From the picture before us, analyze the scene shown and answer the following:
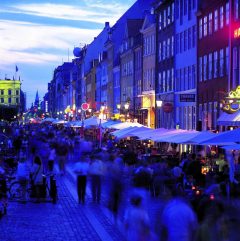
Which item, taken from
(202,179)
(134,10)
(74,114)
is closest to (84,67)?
(74,114)

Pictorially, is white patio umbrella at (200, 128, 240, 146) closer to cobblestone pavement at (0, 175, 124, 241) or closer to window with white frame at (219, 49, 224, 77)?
cobblestone pavement at (0, 175, 124, 241)

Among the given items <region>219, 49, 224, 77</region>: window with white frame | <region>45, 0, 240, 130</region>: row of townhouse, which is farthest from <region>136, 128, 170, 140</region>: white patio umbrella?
<region>219, 49, 224, 77</region>: window with white frame

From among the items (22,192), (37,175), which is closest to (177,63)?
(22,192)

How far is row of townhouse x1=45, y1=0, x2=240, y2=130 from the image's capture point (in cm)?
4631

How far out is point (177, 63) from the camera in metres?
61.7

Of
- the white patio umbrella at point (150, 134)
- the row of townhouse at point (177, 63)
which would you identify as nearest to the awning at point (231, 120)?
the row of townhouse at point (177, 63)

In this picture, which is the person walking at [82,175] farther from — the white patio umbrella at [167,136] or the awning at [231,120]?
the awning at [231,120]

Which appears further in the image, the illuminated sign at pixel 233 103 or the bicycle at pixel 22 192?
the illuminated sign at pixel 233 103

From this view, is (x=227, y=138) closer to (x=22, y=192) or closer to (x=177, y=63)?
(x=22, y=192)

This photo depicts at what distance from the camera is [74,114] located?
441 ft

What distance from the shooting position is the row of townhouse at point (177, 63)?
46312mm

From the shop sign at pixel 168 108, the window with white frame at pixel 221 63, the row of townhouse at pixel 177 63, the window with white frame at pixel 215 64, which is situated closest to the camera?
the row of townhouse at pixel 177 63

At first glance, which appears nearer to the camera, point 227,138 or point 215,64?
point 227,138

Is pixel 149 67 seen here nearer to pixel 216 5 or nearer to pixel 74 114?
pixel 216 5
